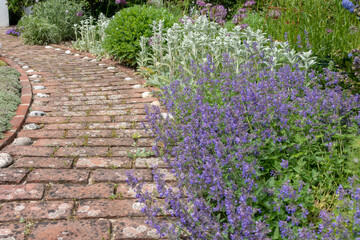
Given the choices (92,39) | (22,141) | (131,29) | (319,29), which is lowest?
(22,141)

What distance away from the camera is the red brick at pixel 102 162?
2.90 metres

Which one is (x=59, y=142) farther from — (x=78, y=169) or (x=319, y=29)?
(x=319, y=29)

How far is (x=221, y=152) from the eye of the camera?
2.04 metres

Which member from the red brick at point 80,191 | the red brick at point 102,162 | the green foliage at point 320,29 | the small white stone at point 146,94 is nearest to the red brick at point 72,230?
the red brick at point 80,191

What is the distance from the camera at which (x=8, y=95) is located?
14.0 ft

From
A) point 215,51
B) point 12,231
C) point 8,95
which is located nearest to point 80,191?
point 12,231

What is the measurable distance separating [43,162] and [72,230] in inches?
39.2

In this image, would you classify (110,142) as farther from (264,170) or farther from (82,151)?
(264,170)

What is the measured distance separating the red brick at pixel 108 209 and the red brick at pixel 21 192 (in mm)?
345

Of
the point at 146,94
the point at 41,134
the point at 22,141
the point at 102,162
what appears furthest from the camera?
the point at 146,94

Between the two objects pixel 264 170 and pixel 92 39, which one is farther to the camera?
pixel 92 39

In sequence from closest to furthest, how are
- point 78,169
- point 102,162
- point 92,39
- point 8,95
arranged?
point 78,169, point 102,162, point 8,95, point 92,39

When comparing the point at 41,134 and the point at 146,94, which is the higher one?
the point at 146,94

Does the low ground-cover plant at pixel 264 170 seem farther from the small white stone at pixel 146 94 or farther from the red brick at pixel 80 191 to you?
the small white stone at pixel 146 94
